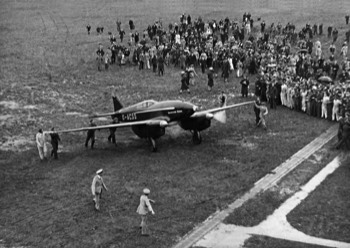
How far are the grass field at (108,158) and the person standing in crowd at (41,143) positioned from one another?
51 centimetres

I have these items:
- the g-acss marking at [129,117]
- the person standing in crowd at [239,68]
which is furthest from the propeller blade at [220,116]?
the person standing in crowd at [239,68]

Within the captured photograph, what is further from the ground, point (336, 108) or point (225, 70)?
point (225, 70)

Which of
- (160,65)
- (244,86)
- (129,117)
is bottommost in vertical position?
(244,86)

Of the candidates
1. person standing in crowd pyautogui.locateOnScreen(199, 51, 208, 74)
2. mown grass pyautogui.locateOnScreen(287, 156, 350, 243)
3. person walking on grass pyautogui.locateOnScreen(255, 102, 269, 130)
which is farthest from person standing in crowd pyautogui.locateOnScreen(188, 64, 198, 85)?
mown grass pyautogui.locateOnScreen(287, 156, 350, 243)

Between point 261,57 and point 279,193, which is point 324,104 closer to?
point 279,193

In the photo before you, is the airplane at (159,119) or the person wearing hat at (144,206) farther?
the airplane at (159,119)

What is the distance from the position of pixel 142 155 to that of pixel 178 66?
1939 centimetres

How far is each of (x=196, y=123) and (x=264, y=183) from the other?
5.68 meters

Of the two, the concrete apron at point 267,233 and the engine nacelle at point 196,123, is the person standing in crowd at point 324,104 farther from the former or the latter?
the concrete apron at point 267,233

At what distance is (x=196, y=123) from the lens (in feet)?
94.5

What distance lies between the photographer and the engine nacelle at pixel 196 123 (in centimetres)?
2866

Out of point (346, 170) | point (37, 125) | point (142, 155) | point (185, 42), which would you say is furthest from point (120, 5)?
point (346, 170)

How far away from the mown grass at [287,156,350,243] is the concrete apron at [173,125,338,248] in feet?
6.45

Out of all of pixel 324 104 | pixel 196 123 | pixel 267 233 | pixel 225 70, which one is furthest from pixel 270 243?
pixel 225 70
